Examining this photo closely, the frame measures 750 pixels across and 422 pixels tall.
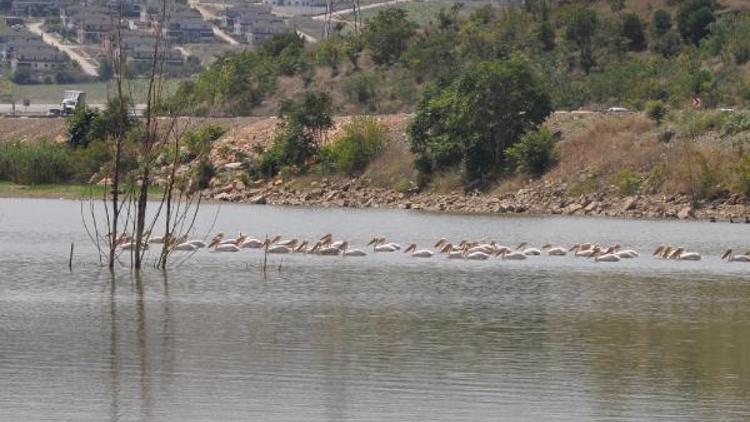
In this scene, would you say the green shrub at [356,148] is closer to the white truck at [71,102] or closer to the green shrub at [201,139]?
the green shrub at [201,139]

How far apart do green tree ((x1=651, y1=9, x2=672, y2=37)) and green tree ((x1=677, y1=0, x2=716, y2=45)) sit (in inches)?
25.0

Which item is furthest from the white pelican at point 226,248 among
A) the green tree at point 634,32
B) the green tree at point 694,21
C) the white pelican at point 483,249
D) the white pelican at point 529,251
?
the green tree at point 694,21

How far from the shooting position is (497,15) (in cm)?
11694

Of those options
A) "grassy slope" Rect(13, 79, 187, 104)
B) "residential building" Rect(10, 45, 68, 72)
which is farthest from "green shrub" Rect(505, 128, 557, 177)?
"residential building" Rect(10, 45, 68, 72)

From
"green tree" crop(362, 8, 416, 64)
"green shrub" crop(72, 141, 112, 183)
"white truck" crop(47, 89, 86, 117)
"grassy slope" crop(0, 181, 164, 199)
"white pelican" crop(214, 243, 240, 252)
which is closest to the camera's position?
"white pelican" crop(214, 243, 240, 252)

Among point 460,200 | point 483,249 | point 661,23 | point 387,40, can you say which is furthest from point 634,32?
point 483,249

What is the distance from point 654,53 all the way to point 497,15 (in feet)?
58.3

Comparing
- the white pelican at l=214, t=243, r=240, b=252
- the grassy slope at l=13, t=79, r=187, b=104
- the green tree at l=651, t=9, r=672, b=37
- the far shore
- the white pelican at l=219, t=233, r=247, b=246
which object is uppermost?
the green tree at l=651, t=9, r=672, b=37

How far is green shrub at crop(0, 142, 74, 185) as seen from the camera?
83.6 m

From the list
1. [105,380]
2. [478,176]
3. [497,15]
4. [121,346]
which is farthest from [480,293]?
[497,15]

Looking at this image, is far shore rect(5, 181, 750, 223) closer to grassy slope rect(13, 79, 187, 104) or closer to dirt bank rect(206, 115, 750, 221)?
dirt bank rect(206, 115, 750, 221)

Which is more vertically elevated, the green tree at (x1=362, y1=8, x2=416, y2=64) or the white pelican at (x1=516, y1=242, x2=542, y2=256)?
the green tree at (x1=362, y1=8, x2=416, y2=64)

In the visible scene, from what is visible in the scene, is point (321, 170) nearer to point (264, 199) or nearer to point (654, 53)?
point (264, 199)

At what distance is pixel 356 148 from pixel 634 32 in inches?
1134
